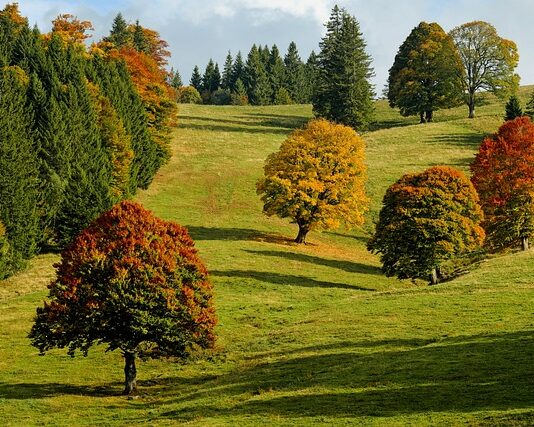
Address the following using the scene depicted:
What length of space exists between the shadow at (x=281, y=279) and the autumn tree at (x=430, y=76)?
73791 millimetres

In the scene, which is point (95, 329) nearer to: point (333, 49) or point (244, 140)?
point (244, 140)

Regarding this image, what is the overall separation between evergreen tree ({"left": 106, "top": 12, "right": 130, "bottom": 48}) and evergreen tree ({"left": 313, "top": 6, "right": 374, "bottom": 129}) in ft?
148

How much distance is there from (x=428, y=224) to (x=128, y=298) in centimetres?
2983

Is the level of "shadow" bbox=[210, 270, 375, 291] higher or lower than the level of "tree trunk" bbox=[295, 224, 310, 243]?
lower

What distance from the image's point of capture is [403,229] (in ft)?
191

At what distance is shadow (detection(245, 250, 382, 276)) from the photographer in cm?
6644

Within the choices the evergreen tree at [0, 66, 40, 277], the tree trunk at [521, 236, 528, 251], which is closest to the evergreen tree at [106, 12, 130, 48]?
the evergreen tree at [0, 66, 40, 277]

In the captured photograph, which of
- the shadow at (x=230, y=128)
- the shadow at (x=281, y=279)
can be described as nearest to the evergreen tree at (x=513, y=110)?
the shadow at (x=230, y=128)

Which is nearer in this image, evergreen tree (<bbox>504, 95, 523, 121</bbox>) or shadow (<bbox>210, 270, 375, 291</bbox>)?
shadow (<bbox>210, 270, 375, 291</bbox>)

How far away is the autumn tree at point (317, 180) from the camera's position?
72.3 meters

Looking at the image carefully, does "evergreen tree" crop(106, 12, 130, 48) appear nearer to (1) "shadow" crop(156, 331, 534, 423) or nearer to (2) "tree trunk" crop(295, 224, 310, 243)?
(2) "tree trunk" crop(295, 224, 310, 243)

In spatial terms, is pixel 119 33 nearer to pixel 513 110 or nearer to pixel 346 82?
pixel 346 82

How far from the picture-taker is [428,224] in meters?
57.5

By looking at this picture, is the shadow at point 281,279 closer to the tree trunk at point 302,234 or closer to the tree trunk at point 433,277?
the tree trunk at point 433,277
